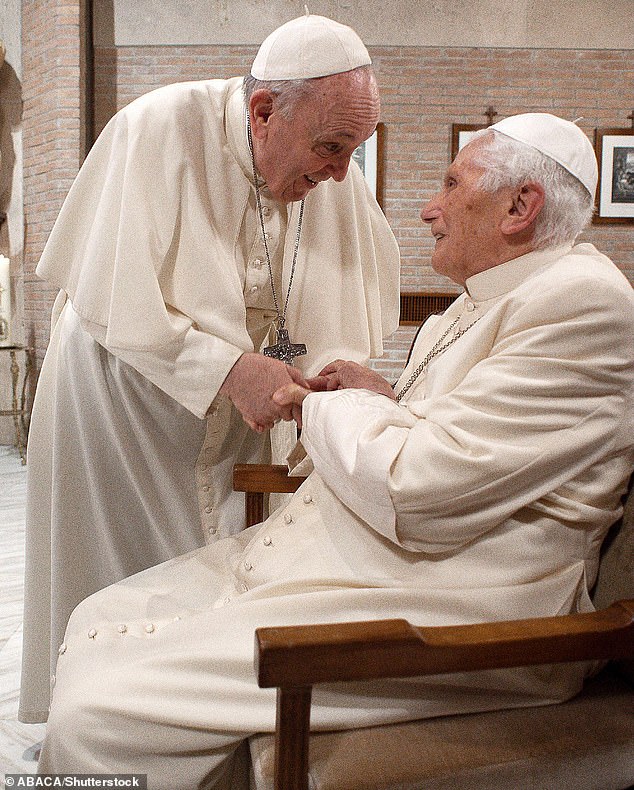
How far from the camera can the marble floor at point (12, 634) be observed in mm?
2561

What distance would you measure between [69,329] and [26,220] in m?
6.69

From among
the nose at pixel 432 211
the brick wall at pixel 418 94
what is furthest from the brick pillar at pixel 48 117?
the nose at pixel 432 211

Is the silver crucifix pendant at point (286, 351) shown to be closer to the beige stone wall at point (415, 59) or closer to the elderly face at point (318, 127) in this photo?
the elderly face at point (318, 127)

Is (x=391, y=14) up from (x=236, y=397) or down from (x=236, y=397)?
up

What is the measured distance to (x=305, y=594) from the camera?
154cm

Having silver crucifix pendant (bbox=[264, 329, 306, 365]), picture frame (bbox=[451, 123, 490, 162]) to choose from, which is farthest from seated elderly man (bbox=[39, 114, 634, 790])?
picture frame (bbox=[451, 123, 490, 162])

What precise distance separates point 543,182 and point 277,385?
736mm

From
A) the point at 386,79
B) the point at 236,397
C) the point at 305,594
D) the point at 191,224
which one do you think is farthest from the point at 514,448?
the point at 386,79

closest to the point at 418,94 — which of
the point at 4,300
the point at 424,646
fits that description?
the point at 4,300

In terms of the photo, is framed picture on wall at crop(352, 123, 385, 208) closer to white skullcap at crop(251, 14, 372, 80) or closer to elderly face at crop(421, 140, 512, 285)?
white skullcap at crop(251, 14, 372, 80)

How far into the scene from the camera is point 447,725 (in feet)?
4.86

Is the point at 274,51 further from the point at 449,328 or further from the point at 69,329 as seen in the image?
the point at 69,329

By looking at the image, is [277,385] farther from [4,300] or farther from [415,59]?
[415,59]

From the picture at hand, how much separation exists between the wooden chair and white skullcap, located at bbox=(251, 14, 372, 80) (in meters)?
1.28
